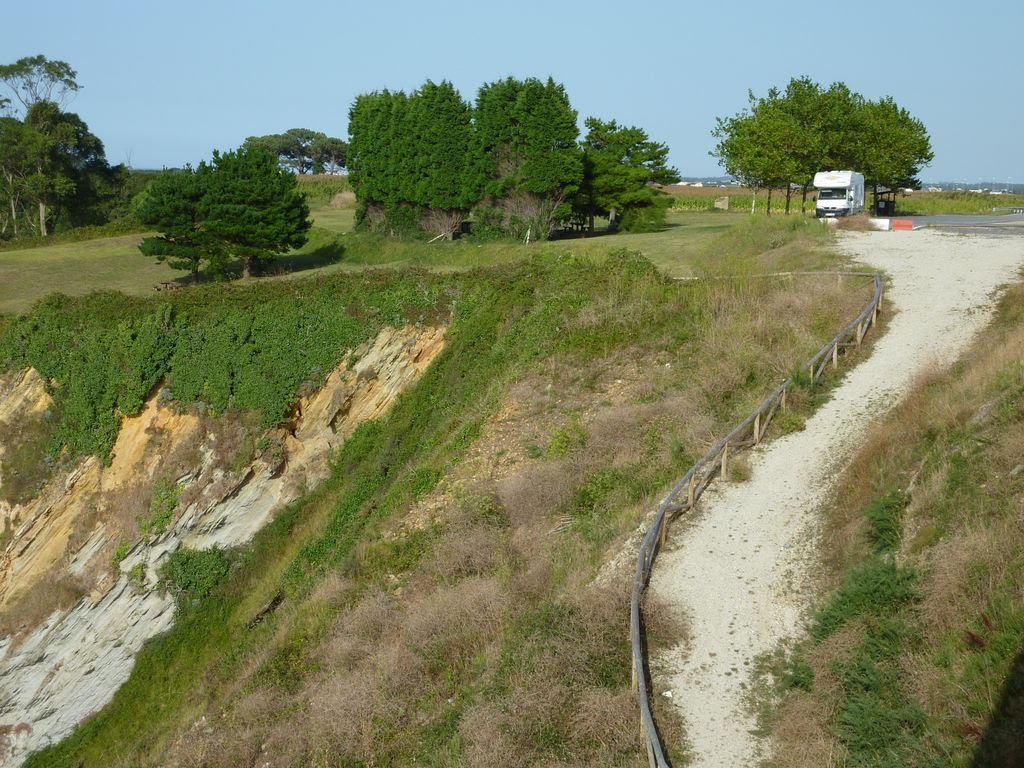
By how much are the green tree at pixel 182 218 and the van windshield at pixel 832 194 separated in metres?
25.2

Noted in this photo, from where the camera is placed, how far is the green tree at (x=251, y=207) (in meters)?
28.6

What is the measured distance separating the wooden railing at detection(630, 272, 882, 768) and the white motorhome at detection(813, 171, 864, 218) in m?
19.7

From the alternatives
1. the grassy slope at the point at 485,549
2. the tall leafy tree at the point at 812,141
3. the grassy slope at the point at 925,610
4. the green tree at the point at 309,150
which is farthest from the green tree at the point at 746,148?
the green tree at the point at 309,150

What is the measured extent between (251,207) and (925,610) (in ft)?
84.2

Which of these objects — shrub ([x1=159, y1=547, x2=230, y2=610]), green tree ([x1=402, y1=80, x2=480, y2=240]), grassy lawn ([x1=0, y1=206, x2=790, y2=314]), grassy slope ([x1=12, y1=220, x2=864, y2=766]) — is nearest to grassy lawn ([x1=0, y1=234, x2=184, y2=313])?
grassy lawn ([x1=0, y1=206, x2=790, y2=314])

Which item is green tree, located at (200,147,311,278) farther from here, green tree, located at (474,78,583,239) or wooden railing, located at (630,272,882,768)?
wooden railing, located at (630,272,882,768)

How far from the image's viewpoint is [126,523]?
20219 millimetres

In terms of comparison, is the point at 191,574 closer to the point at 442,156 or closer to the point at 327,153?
the point at 442,156

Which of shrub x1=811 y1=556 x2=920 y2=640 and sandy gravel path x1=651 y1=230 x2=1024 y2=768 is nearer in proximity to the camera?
sandy gravel path x1=651 y1=230 x2=1024 y2=768

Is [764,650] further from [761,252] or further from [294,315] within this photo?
[761,252]

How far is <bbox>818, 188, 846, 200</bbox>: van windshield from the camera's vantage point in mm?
37531

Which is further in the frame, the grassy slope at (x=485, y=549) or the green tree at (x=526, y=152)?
the green tree at (x=526, y=152)

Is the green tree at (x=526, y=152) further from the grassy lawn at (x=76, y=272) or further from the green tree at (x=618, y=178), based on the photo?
the grassy lawn at (x=76, y=272)

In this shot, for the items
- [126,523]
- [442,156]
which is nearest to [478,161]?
[442,156]
